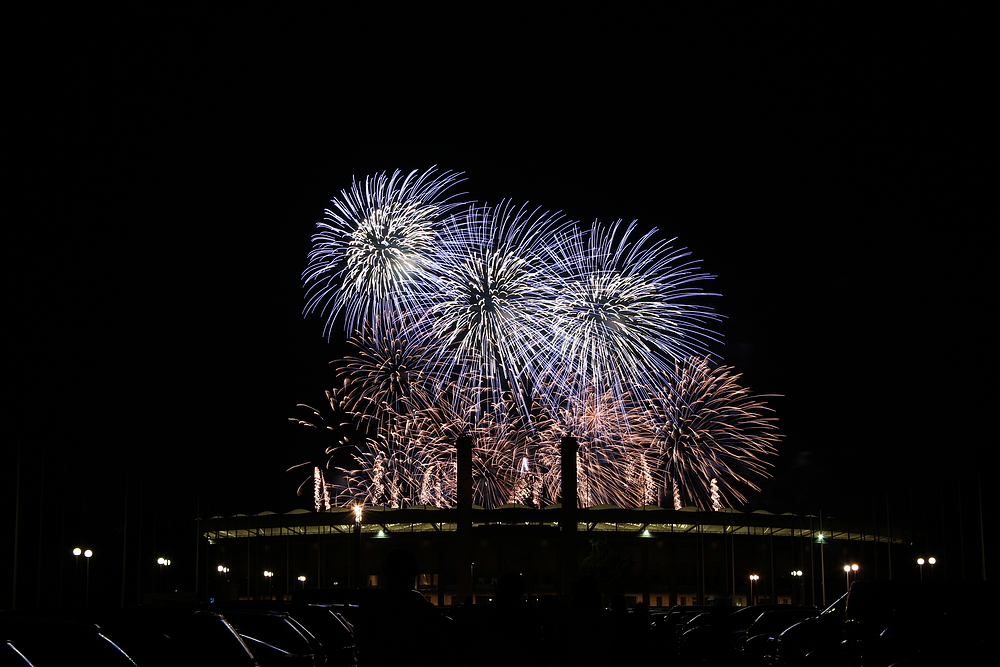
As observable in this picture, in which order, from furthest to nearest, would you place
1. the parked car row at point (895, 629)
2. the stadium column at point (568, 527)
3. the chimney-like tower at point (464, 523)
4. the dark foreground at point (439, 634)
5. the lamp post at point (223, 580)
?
Result: the lamp post at point (223, 580), the stadium column at point (568, 527), the chimney-like tower at point (464, 523), the parked car row at point (895, 629), the dark foreground at point (439, 634)

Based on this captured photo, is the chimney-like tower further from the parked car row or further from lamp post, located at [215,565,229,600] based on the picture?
the parked car row

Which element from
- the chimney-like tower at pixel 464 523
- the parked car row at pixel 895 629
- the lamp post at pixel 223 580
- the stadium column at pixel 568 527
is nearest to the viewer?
the parked car row at pixel 895 629

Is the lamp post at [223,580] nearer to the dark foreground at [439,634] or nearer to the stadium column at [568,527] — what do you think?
the stadium column at [568,527]

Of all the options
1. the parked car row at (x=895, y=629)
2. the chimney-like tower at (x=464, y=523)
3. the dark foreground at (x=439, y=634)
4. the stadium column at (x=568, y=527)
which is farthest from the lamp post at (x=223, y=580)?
the parked car row at (x=895, y=629)

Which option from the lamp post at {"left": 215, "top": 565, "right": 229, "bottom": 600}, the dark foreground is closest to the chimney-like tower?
the lamp post at {"left": 215, "top": 565, "right": 229, "bottom": 600}

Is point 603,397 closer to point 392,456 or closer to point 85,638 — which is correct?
point 392,456

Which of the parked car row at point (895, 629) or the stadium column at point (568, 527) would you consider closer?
the parked car row at point (895, 629)

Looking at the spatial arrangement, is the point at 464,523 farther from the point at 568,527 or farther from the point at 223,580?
the point at 223,580

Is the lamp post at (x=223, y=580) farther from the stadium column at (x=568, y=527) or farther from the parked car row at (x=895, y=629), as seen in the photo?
the parked car row at (x=895, y=629)

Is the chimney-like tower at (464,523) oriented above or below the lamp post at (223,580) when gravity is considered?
above

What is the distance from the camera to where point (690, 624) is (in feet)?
93.9

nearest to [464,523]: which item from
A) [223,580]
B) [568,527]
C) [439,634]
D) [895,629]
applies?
[568,527]

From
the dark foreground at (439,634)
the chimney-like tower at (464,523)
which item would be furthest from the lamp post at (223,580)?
the dark foreground at (439,634)

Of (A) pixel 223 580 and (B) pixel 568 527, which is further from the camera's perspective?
(A) pixel 223 580
